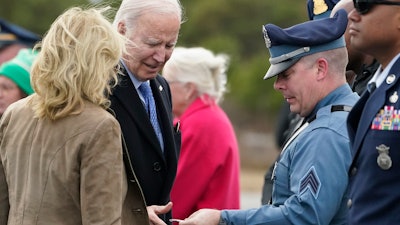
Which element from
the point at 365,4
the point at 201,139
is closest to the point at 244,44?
the point at 201,139

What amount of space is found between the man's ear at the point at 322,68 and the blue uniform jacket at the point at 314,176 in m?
0.10

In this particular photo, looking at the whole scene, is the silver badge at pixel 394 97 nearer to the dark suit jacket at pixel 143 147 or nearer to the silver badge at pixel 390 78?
the silver badge at pixel 390 78

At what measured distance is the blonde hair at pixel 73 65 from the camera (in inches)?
176

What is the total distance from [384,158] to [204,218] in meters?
1.13

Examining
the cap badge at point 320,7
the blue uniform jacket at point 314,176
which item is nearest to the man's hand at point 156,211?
→ the blue uniform jacket at point 314,176

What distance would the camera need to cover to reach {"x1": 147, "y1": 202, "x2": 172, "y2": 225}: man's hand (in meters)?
4.84

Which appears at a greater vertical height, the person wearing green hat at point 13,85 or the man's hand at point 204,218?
the person wearing green hat at point 13,85

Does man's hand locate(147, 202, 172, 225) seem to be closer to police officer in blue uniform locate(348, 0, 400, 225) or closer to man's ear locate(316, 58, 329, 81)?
man's ear locate(316, 58, 329, 81)

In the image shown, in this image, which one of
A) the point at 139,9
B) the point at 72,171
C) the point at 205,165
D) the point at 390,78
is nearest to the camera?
the point at 390,78

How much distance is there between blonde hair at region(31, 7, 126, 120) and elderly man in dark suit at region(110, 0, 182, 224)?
15.3 inches

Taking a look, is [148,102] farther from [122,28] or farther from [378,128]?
[378,128]

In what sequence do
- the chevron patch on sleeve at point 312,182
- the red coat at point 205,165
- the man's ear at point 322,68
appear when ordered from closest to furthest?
the chevron patch on sleeve at point 312,182 → the man's ear at point 322,68 → the red coat at point 205,165

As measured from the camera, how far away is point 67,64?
446 cm

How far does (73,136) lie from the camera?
175 inches
